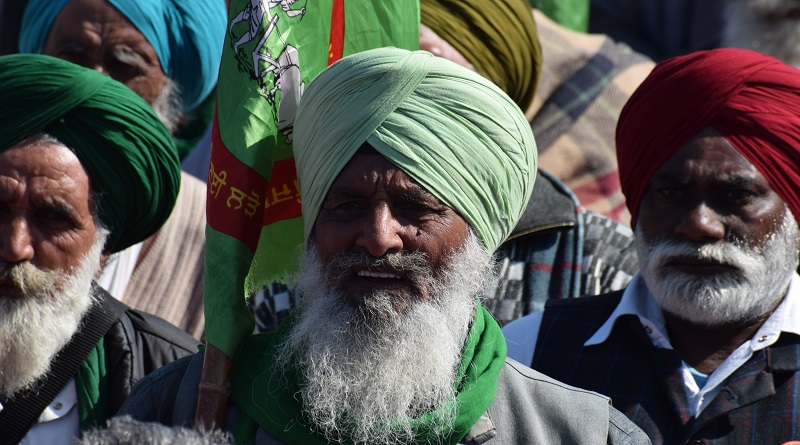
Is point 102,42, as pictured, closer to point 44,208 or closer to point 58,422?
point 44,208

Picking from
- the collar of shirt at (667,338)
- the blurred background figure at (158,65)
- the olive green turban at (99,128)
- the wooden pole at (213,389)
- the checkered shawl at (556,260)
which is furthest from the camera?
the blurred background figure at (158,65)

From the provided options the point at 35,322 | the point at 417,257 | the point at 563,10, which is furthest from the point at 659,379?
the point at 563,10

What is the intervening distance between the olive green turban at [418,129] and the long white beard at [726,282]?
32.7 inches

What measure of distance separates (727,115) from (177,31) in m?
2.49

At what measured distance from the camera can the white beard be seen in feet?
22.6

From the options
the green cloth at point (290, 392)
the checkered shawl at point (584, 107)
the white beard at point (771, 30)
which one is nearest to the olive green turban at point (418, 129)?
the green cloth at point (290, 392)

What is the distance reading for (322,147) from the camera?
10.8ft

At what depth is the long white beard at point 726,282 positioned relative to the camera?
391cm

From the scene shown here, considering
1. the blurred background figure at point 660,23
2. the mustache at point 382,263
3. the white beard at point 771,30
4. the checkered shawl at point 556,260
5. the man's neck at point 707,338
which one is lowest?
the blurred background figure at point 660,23

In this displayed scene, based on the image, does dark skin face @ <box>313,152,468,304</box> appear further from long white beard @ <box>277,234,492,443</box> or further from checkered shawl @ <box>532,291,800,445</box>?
checkered shawl @ <box>532,291,800,445</box>

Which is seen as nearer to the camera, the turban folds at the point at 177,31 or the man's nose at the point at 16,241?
the man's nose at the point at 16,241

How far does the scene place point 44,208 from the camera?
381cm

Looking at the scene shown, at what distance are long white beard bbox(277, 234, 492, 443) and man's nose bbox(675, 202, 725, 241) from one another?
3.12 feet

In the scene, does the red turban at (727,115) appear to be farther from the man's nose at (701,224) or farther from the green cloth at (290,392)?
the green cloth at (290,392)
